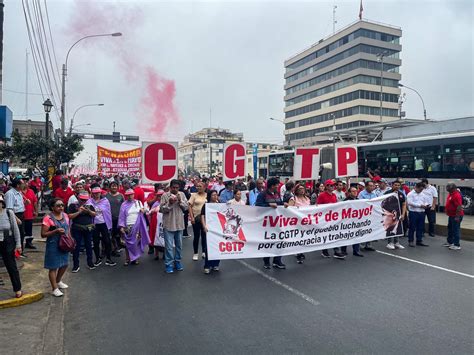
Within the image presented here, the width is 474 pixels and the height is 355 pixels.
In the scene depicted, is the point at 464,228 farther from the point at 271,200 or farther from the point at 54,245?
the point at 54,245

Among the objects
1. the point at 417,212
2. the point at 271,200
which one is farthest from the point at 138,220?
the point at 417,212

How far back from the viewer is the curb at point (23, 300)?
4.96m

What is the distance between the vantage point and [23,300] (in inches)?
202

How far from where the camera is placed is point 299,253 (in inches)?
297

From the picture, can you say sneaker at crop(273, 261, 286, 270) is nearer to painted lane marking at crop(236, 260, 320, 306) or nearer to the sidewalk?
painted lane marking at crop(236, 260, 320, 306)

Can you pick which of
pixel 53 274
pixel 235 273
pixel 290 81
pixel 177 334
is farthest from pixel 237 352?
pixel 290 81

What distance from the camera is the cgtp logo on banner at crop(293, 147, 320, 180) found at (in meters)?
10.8

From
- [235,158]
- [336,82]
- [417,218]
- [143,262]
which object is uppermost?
[336,82]

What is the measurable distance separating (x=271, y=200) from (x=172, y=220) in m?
2.04

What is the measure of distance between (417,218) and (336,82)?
66365mm

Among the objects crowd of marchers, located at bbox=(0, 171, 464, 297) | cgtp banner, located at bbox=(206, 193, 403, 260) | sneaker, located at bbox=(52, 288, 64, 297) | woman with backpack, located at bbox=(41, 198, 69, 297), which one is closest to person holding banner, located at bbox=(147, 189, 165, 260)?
crowd of marchers, located at bbox=(0, 171, 464, 297)

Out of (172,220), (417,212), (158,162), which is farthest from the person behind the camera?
(417,212)

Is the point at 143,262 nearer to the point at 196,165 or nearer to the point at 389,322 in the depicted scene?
the point at 389,322

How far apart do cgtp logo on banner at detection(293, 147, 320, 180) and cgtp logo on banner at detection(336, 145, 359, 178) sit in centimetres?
68
